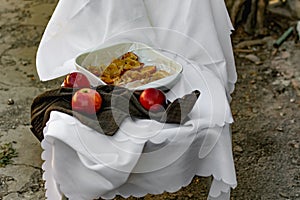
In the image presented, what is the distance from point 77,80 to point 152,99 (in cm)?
27

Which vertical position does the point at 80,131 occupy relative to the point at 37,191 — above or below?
above

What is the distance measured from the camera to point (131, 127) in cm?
174

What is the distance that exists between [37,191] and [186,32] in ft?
2.96

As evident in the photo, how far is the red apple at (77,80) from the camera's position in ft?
6.11

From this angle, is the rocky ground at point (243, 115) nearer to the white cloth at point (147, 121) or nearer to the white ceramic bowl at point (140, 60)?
the white cloth at point (147, 121)

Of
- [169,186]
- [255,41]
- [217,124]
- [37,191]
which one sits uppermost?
[217,124]

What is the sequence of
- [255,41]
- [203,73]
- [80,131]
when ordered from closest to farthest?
[80,131], [203,73], [255,41]

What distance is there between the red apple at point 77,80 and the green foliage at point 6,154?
786 mm

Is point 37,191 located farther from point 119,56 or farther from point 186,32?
point 186,32

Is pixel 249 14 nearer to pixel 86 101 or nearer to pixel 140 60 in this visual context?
pixel 140 60

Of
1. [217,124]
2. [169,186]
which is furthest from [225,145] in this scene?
[169,186]

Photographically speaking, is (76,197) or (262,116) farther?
(262,116)

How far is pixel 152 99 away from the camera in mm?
1767

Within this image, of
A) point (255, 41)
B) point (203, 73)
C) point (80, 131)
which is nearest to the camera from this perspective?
point (80, 131)
